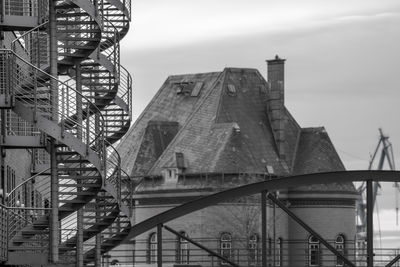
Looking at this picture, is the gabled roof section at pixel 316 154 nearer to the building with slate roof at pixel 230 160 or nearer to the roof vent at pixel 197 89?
the building with slate roof at pixel 230 160

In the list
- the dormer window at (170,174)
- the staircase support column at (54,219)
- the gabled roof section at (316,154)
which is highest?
the gabled roof section at (316,154)

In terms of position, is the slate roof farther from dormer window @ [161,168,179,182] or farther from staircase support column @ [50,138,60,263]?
staircase support column @ [50,138,60,263]

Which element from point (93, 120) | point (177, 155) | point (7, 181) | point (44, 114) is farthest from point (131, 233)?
point (177, 155)

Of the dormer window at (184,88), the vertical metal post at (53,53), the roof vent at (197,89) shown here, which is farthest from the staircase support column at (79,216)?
the dormer window at (184,88)

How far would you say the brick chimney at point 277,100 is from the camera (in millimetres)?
124688

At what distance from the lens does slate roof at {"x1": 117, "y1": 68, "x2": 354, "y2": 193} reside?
120062 millimetres

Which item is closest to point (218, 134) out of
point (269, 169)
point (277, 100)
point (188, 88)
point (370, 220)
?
point (269, 169)

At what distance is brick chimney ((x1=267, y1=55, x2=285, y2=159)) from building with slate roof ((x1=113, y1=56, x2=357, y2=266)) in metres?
0.06

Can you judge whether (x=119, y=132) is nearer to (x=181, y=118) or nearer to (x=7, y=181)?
(x=7, y=181)

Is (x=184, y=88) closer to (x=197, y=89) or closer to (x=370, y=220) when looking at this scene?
(x=197, y=89)

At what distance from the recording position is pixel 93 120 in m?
56.0

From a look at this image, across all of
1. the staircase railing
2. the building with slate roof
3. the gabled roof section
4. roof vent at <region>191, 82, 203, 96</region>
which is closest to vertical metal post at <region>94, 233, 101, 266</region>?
the staircase railing

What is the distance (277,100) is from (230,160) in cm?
804

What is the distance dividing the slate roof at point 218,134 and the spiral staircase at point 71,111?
65722 millimetres
